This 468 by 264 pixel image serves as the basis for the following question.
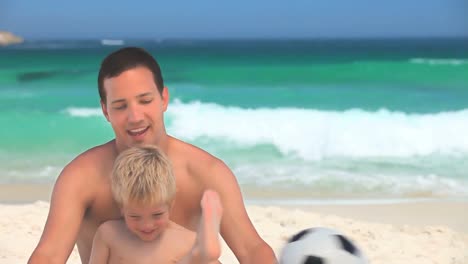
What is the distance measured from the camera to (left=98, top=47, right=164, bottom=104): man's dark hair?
2.86 m

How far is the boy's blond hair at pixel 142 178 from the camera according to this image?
265cm

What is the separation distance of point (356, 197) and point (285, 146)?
393 cm

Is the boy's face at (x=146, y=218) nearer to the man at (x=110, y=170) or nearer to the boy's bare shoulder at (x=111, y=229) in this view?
the boy's bare shoulder at (x=111, y=229)

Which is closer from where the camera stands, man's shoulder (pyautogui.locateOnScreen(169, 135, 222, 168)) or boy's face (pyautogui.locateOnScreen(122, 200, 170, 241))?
boy's face (pyautogui.locateOnScreen(122, 200, 170, 241))

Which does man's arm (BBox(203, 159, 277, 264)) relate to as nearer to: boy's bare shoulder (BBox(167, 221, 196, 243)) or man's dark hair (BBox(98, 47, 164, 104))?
boy's bare shoulder (BBox(167, 221, 196, 243))

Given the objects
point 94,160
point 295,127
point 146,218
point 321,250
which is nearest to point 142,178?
point 146,218

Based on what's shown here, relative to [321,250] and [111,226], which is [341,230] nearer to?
[321,250]

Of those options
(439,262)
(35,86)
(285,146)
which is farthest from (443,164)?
(35,86)

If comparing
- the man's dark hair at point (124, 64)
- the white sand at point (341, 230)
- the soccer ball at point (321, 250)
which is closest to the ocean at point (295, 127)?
the white sand at point (341, 230)

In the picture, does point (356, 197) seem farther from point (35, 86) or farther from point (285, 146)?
point (35, 86)

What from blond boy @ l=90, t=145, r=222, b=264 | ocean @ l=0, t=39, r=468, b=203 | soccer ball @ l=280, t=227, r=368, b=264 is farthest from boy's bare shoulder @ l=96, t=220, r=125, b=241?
ocean @ l=0, t=39, r=468, b=203

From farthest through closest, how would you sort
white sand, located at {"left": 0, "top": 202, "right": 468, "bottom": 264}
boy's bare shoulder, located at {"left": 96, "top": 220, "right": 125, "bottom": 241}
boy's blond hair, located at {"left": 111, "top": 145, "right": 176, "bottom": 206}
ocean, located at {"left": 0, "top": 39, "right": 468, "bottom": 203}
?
ocean, located at {"left": 0, "top": 39, "right": 468, "bottom": 203} < white sand, located at {"left": 0, "top": 202, "right": 468, "bottom": 264} < boy's bare shoulder, located at {"left": 96, "top": 220, "right": 125, "bottom": 241} < boy's blond hair, located at {"left": 111, "top": 145, "right": 176, "bottom": 206}

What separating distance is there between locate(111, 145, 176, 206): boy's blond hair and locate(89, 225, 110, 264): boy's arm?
24 cm

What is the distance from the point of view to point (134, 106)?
281 cm
